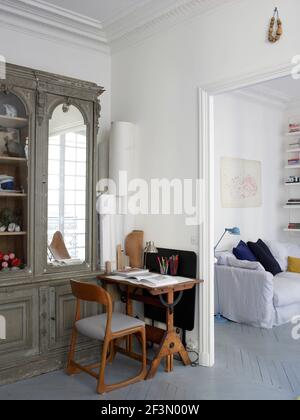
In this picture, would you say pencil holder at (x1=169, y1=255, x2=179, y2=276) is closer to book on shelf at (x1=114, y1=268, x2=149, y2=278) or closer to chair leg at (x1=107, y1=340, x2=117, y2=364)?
book on shelf at (x1=114, y1=268, x2=149, y2=278)

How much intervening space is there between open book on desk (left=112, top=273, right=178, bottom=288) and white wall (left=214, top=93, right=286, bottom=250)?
7.26ft

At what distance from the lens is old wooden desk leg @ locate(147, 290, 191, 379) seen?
3.22 metres

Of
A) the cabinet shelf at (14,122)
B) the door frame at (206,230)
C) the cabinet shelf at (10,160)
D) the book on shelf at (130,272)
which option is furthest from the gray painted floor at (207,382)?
the cabinet shelf at (14,122)

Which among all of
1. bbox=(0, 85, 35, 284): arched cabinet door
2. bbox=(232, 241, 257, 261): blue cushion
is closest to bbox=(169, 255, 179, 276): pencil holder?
bbox=(0, 85, 35, 284): arched cabinet door

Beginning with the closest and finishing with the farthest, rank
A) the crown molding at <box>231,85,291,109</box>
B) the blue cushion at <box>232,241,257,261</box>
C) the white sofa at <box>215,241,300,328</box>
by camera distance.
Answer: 1. the white sofa at <box>215,241,300,328</box>
2. the blue cushion at <box>232,241,257,261</box>
3. the crown molding at <box>231,85,291,109</box>

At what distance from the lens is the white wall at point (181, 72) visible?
9.93 ft

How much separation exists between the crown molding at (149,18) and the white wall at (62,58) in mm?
272

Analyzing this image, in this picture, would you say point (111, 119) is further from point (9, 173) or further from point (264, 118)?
point (264, 118)

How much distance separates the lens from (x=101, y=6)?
144 inches

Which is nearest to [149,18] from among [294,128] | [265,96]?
[265,96]

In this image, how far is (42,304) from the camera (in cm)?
333
